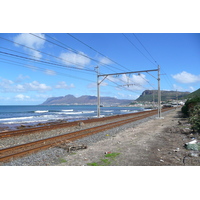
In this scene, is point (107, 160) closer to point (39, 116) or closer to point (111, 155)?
point (111, 155)

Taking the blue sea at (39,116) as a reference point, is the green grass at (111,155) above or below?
above

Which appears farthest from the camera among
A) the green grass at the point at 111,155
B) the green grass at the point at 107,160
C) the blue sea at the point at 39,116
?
the blue sea at the point at 39,116

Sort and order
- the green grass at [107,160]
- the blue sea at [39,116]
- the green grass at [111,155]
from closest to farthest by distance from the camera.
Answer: the green grass at [107,160], the green grass at [111,155], the blue sea at [39,116]

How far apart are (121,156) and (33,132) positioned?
918 cm

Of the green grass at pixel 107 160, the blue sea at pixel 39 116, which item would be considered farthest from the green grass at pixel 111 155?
the blue sea at pixel 39 116

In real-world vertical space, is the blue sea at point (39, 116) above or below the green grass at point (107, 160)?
below

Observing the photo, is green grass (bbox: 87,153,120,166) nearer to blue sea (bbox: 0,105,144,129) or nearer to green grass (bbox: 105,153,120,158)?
green grass (bbox: 105,153,120,158)

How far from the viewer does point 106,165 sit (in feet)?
17.1

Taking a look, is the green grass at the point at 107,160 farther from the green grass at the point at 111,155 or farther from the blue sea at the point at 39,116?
the blue sea at the point at 39,116

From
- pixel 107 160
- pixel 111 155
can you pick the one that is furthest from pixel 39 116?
pixel 107 160

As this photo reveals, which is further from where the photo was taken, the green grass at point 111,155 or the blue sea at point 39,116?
the blue sea at point 39,116

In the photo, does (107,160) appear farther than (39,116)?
No

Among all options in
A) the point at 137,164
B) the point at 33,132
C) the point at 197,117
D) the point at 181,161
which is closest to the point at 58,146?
the point at 137,164
